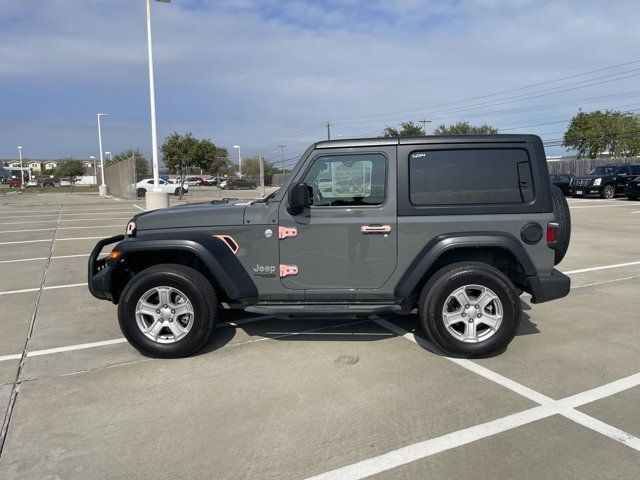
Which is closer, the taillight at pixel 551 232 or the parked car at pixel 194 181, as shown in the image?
the taillight at pixel 551 232

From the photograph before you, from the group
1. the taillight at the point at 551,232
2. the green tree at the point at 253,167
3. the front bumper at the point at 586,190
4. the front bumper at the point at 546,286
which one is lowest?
the front bumper at the point at 546,286

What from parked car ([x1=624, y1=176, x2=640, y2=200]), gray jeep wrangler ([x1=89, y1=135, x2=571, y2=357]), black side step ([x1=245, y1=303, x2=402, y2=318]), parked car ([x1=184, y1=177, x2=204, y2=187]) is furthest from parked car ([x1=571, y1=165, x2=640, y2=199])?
parked car ([x1=184, y1=177, x2=204, y2=187])

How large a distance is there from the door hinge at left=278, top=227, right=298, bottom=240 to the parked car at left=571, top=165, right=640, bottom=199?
2433 cm

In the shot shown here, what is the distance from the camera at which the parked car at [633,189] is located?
2150 centimetres

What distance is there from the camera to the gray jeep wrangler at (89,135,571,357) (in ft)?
13.6

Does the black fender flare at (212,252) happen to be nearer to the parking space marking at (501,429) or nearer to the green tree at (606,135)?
the parking space marking at (501,429)

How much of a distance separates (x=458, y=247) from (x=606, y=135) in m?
68.6

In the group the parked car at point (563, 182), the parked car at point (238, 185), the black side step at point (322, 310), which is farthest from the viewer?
the parked car at point (238, 185)

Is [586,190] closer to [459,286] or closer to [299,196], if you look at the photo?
[459,286]

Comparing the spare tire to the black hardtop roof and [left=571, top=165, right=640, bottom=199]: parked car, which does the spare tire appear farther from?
[left=571, top=165, right=640, bottom=199]: parked car

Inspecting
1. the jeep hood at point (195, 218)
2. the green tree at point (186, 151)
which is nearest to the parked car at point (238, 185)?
the green tree at point (186, 151)

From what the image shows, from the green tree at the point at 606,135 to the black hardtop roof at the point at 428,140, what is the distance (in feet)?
215

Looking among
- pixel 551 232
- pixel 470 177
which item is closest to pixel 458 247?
pixel 470 177

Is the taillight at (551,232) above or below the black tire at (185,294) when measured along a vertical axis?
above
